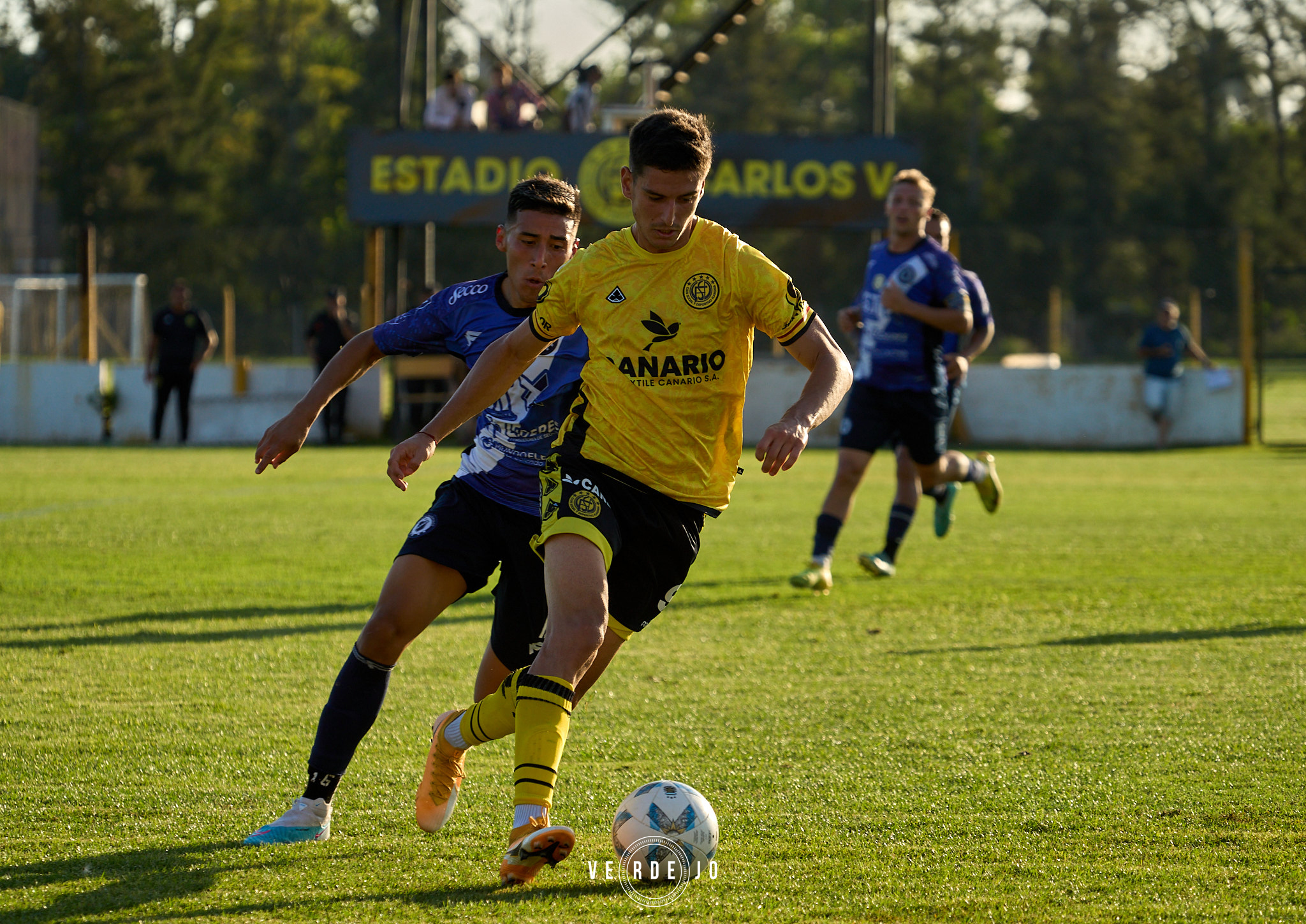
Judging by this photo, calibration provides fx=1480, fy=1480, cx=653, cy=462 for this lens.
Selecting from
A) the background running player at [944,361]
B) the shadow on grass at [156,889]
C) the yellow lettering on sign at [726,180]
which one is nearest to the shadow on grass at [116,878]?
the shadow on grass at [156,889]

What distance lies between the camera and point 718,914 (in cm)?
313

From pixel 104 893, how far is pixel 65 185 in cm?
5267

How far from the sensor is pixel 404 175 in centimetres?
2055

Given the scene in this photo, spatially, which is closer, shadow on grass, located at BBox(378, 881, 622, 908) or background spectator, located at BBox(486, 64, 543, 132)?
shadow on grass, located at BBox(378, 881, 622, 908)

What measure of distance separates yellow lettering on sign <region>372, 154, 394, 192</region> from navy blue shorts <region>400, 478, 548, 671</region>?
17.2m

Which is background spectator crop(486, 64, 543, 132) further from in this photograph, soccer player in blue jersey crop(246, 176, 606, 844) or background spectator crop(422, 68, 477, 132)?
soccer player in blue jersey crop(246, 176, 606, 844)

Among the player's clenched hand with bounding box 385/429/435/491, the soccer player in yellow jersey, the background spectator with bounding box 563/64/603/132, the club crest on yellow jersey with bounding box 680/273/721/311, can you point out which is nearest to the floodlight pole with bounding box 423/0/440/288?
the background spectator with bounding box 563/64/603/132

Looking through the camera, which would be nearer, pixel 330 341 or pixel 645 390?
pixel 645 390

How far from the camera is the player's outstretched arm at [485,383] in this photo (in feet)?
12.2

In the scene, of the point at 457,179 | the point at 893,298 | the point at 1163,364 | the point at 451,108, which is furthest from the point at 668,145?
the point at 451,108

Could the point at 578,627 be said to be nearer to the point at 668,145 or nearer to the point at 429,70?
the point at 668,145

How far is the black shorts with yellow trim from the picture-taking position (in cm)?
351

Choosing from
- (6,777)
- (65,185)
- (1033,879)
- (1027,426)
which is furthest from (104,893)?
(65,185)

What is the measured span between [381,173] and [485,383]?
17.6m
